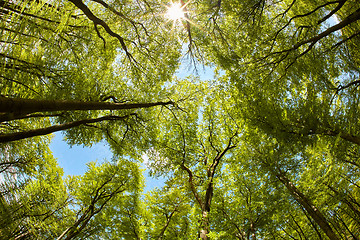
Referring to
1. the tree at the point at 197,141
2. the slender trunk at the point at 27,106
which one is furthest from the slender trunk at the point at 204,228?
the slender trunk at the point at 27,106

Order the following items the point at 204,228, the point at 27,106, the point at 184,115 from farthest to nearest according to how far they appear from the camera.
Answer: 1. the point at 184,115
2. the point at 204,228
3. the point at 27,106

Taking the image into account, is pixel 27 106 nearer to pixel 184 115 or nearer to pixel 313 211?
pixel 313 211

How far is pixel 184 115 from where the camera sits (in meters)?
9.23

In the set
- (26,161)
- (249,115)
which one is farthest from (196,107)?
(26,161)

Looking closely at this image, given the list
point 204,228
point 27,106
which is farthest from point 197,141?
point 27,106

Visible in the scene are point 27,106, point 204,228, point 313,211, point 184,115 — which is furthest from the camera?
point 184,115

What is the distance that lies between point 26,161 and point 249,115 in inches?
277

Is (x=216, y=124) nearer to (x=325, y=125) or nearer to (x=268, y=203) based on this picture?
(x=268, y=203)

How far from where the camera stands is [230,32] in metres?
6.29

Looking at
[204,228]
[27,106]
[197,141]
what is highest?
[197,141]

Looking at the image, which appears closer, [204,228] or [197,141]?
[204,228]

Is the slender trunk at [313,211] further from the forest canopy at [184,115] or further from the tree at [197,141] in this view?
the tree at [197,141]

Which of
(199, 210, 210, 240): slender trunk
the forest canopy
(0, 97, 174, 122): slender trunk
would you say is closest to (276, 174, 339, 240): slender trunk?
the forest canopy

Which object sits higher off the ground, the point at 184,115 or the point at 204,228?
the point at 184,115
